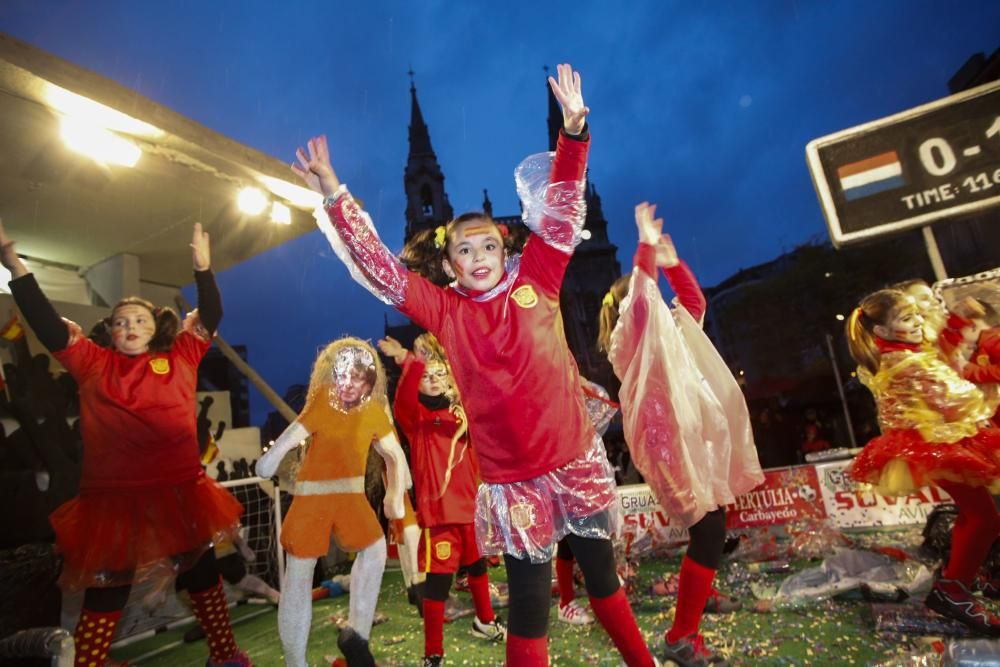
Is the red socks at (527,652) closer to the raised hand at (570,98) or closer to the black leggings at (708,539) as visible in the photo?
the black leggings at (708,539)

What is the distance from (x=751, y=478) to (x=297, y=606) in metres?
2.33

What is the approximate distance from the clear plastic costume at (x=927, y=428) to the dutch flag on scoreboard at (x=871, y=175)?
118 centimetres

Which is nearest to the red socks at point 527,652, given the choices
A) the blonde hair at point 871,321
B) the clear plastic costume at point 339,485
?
the clear plastic costume at point 339,485

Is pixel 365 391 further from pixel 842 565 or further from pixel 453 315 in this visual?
pixel 842 565

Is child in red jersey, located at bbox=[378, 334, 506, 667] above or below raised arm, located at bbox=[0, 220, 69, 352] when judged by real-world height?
below

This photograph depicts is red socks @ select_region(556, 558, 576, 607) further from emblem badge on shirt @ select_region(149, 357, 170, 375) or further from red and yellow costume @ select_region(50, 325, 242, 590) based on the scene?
emblem badge on shirt @ select_region(149, 357, 170, 375)

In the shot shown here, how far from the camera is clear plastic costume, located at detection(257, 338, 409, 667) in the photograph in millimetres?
2777

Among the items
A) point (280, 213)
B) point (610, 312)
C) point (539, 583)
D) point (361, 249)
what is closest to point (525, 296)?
point (361, 249)

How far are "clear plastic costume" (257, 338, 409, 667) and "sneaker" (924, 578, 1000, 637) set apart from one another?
9.19ft

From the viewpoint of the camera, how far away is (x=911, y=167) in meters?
3.68

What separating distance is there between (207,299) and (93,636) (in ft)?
5.96

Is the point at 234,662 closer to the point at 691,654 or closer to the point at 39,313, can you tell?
the point at 39,313

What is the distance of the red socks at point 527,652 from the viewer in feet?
6.17

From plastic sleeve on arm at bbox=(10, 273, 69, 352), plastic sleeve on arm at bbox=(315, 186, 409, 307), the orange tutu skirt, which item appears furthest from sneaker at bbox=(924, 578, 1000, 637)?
plastic sleeve on arm at bbox=(10, 273, 69, 352)
